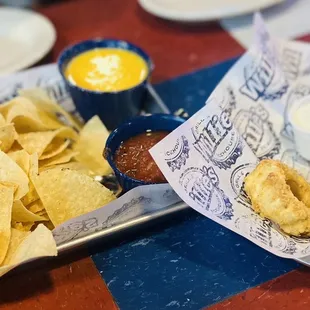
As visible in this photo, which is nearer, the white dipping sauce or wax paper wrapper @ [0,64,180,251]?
wax paper wrapper @ [0,64,180,251]

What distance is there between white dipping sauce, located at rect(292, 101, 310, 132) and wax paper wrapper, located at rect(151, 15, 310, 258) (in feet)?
0.24

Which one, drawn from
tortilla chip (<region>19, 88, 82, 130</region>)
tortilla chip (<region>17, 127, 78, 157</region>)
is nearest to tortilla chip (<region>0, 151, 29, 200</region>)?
tortilla chip (<region>17, 127, 78, 157</region>)

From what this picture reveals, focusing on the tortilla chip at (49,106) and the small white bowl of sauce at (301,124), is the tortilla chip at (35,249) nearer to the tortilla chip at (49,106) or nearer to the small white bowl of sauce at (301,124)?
the tortilla chip at (49,106)

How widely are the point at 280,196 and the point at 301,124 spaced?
1.06 ft

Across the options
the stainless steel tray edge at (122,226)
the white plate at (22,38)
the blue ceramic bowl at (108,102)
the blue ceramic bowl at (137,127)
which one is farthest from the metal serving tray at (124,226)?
the white plate at (22,38)

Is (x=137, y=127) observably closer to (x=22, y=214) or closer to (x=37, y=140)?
(x=37, y=140)

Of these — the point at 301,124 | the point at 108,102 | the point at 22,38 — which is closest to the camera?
the point at 301,124

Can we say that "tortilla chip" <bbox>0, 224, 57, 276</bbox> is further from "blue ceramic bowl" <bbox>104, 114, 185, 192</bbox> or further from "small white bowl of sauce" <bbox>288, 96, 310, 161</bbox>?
"small white bowl of sauce" <bbox>288, 96, 310, 161</bbox>

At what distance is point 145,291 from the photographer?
3.99ft

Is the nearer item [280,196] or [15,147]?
[280,196]

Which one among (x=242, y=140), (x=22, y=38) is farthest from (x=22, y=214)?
(x=22, y=38)

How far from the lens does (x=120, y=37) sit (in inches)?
84.6

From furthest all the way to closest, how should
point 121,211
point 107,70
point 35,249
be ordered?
point 107,70
point 121,211
point 35,249

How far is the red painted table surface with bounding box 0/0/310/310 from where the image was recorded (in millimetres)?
1208
